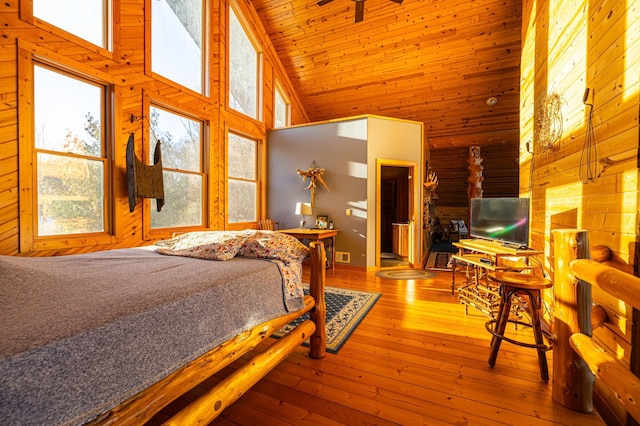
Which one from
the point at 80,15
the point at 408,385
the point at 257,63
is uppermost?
the point at 257,63

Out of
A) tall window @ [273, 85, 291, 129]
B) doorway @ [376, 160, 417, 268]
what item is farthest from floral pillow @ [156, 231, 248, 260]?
tall window @ [273, 85, 291, 129]

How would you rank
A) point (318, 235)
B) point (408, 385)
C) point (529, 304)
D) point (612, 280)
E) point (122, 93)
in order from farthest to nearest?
point (318, 235), point (122, 93), point (529, 304), point (408, 385), point (612, 280)

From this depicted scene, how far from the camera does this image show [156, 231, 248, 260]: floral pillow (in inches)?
74.2

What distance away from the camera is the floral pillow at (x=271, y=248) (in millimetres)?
1909

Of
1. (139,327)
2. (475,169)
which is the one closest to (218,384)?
(139,327)

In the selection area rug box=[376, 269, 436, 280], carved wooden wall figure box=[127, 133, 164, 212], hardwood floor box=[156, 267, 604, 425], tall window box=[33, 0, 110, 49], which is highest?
tall window box=[33, 0, 110, 49]

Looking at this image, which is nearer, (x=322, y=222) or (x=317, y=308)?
(x=317, y=308)

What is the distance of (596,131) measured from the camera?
1.89 meters

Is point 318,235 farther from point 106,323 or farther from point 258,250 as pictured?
point 106,323

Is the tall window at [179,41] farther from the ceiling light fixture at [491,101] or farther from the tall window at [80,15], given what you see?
the ceiling light fixture at [491,101]

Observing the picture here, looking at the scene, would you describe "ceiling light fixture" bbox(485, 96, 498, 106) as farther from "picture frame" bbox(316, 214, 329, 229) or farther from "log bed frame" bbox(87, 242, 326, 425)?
"log bed frame" bbox(87, 242, 326, 425)

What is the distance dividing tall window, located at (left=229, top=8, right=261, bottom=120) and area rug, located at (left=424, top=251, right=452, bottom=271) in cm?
439

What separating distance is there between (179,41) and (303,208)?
10.2ft

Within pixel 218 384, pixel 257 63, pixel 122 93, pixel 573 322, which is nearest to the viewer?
pixel 218 384
